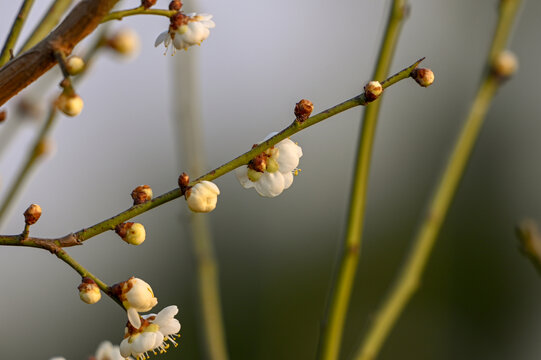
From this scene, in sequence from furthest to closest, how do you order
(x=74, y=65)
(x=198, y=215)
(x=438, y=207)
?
(x=198, y=215)
(x=438, y=207)
(x=74, y=65)

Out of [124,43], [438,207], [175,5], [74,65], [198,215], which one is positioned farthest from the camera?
[198,215]

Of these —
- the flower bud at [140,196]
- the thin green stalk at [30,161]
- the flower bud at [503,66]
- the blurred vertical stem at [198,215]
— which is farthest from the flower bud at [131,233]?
the flower bud at [503,66]

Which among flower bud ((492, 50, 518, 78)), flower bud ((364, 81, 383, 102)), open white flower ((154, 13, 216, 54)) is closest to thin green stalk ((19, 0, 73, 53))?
open white flower ((154, 13, 216, 54))

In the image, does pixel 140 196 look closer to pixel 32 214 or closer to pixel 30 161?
pixel 32 214

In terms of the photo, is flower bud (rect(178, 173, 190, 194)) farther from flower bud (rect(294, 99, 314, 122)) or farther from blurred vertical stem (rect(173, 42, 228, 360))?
blurred vertical stem (rect(173, 42, 228, 360))

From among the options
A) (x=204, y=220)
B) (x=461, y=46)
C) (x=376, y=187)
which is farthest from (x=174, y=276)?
(x=204, y=220)

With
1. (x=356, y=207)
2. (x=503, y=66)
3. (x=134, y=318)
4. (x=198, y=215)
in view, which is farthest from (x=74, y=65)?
(x=503, y=66)
